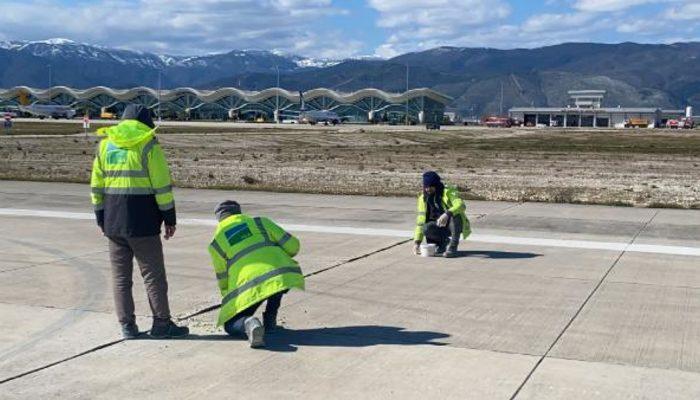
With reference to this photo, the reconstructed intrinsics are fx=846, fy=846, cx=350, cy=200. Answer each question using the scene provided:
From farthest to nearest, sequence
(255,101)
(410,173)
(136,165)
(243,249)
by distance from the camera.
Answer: (255,101), (410,173), (243,249), (136,165)

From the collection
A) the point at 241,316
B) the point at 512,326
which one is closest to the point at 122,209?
the point at 241,316

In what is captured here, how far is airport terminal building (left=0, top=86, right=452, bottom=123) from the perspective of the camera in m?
180

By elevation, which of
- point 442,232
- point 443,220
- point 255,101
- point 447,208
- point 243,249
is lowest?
point 442,232

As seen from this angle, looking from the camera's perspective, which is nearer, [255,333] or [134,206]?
[255,333]

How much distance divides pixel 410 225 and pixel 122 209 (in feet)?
26.1

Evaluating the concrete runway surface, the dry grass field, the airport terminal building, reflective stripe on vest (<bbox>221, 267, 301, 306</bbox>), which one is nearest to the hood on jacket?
reflective stripe on vest (<bbox>221, 267, 301, 306</bbox>)

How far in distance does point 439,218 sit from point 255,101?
177 metres

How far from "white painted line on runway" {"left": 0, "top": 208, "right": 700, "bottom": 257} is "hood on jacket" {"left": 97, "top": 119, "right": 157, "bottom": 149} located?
652 centimetres

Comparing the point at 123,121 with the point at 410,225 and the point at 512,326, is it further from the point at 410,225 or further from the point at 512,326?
the point at 410,225

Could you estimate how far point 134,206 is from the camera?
21.3 feet

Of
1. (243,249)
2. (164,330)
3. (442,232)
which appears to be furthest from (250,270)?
(442,232)

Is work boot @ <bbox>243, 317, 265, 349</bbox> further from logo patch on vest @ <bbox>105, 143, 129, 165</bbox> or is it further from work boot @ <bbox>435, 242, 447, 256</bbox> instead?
work boot @ <bbox>435, 242, 447, 256</bbox>

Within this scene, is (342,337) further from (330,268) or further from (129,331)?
(330,268)

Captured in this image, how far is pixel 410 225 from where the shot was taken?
13.9 meters
